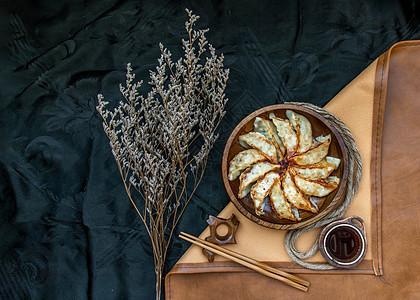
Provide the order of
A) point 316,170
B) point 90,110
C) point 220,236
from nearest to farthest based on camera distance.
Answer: point 316,170 → point 220,236 → point 90,110

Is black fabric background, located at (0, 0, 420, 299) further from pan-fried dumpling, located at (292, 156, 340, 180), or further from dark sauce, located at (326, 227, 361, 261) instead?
dark sauce, located at (326, 227, 361, 261)

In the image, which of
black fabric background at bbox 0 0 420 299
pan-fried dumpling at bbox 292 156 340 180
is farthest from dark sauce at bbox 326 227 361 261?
black fabric background at bbox 0 0 420 299

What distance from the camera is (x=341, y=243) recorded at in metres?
1.51

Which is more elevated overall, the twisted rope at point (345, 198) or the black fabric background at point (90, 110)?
the black fabric background at point (90, 110)

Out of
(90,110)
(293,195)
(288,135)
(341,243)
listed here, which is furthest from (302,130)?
(90,110)

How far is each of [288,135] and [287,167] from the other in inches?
5.2

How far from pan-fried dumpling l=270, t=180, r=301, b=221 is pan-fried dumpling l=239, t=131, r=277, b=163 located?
0.37 feet

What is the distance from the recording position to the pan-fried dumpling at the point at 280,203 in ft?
4.80

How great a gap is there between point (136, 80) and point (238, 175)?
2.20 feet

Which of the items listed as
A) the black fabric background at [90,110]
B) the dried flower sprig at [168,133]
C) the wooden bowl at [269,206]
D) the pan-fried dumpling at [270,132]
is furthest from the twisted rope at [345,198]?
the dried flower sprig at [168,133]

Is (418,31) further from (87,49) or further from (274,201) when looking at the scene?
(87,49)

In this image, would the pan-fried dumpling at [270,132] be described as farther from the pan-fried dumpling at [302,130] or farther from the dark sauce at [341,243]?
the dark sauce at [341,243]

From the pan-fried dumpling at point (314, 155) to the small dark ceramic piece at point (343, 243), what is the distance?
29 cm

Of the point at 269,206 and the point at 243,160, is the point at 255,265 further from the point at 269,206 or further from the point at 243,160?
the point at 243,160
